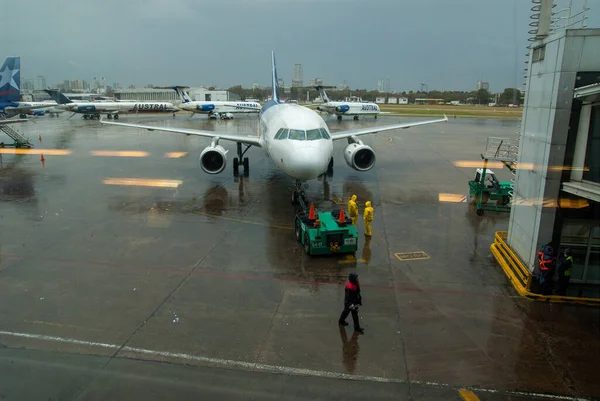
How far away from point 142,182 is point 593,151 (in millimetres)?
21835

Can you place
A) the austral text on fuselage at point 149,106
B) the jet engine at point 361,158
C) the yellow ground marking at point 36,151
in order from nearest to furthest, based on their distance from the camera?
the jet engine at point 361,158
the yellow ground marking at point 36,151
the austral text on fuselage at point 149,106

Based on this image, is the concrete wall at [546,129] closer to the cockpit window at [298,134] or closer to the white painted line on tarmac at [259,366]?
the white painted line on tarmac at [259,366]

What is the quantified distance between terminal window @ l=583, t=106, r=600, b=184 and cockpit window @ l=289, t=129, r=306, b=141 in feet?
34.4

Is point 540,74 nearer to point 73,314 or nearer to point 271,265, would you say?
point 271,265

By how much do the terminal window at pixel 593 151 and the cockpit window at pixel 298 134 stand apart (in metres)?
10.5

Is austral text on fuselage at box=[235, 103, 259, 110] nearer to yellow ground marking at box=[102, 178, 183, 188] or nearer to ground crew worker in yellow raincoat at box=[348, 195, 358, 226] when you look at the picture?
yellow ground marking at box=[102, 178, 183, 188]

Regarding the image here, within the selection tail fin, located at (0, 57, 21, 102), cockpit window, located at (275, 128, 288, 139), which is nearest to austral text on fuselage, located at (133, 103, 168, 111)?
tail fin, located at (0, 57, 21, 102)

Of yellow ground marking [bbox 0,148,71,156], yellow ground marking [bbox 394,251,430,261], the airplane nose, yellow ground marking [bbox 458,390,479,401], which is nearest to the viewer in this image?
→ yellow ground marking [bbox 458,390,479,401]

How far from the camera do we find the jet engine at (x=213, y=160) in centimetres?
2172

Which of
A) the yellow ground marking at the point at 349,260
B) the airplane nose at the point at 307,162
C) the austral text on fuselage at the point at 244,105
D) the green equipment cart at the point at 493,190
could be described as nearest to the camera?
the yellow ground marking at the point at 349,260

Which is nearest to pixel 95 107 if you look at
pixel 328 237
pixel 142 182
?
pixel 142 182

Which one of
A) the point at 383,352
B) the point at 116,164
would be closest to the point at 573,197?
the point at 383,352

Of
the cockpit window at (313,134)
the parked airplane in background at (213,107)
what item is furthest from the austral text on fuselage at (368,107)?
the cockpit window at (313,134)

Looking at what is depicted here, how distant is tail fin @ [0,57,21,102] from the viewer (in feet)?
136
